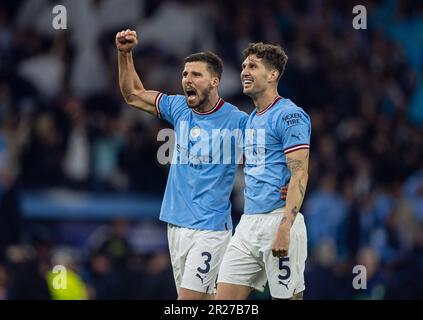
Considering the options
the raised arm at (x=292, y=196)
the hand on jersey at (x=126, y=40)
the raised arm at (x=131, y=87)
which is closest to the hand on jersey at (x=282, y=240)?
the raised arm at (x=292, y=196)

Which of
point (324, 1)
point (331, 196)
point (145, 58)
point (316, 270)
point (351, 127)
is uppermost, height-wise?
point (324, 1)

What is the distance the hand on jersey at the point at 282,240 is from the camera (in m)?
7.45

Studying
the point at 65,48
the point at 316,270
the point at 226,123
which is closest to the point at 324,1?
the point at 65,48

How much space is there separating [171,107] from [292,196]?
1.46 meters

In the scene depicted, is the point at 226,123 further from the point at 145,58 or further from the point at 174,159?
the point at 145,58

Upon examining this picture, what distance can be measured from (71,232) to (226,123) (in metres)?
6.05

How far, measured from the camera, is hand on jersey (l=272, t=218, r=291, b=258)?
7.45 metres

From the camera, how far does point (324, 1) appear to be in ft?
57.0

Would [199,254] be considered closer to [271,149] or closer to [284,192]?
[284,192]

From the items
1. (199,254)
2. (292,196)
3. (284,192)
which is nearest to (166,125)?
(199,254)

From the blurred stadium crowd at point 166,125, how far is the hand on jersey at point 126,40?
174 inches

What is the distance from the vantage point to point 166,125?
48.8 ft

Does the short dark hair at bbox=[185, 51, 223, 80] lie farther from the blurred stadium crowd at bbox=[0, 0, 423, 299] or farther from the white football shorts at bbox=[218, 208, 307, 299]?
the blurred stadium crowd at bbox=[0, 0, 423, 299]

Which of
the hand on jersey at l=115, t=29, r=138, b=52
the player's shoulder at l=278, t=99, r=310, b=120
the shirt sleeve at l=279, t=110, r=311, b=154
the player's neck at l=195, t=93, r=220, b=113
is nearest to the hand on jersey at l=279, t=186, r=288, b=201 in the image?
the shirt sleeve at l=279, t=110, r=311, b=154
